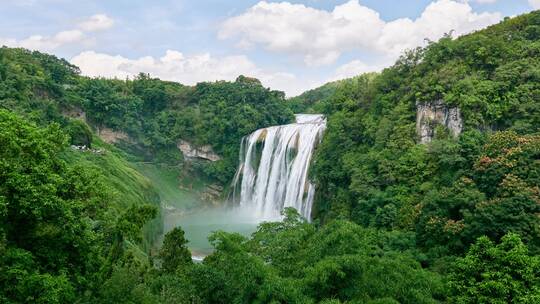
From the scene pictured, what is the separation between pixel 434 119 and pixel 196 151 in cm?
3058

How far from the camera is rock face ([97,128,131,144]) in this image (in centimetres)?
4849

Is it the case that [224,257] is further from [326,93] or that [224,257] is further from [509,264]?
[326,93]

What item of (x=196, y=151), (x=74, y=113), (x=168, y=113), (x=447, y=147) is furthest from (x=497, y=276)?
(x=168, y=113)

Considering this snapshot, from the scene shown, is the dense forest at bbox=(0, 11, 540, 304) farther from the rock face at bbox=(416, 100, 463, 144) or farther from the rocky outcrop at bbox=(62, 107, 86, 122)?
the rocky outcrop at bbox=(62, 107, 86, 122)

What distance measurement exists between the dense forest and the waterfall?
2943 mm

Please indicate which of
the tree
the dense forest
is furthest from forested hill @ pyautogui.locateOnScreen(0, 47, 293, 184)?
the tree

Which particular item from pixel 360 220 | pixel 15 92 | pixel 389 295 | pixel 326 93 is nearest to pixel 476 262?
pixel 389 295

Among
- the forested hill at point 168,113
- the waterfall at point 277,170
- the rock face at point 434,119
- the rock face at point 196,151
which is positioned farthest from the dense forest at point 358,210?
the rock face at point 196,151

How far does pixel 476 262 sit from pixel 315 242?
4243mm

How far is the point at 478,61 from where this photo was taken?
84.9ft

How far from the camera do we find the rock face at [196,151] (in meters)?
49.0

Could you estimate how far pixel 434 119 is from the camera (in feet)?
82.4

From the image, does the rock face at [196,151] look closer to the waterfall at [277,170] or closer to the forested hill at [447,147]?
the waterfall at [277,170]

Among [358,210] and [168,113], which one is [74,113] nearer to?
[168,113]
